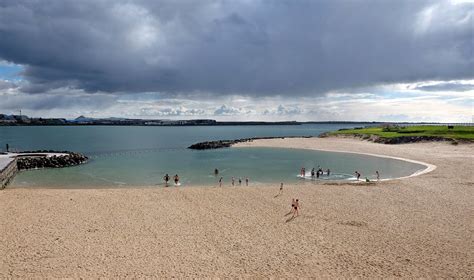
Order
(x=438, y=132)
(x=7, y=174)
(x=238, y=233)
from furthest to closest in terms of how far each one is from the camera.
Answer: (x=438, y=132)
(x=7, y=174)
(x=238, y=233)

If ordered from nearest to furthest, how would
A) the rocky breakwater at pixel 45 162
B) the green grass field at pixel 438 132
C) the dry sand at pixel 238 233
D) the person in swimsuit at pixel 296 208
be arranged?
the dry sand at pixel 238 233 < the person in swimsuit at pixel 296 208 < the rocky breakwater at pixel 45 162 < the green grass field at pixel 438 132

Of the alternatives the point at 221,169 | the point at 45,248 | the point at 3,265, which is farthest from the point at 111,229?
the point at 221,169

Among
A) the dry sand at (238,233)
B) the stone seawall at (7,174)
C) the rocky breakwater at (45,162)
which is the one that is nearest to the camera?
the dry sand at (238,233)

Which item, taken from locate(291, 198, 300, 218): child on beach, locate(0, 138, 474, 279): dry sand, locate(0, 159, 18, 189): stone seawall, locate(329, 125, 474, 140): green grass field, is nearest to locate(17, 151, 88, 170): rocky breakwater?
locate(0, 159, 18, 189): stone seawall

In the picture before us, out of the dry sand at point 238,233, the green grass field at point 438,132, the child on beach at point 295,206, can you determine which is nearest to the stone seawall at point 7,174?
the dry sand at point 238,233

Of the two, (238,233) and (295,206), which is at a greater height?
(295,206)

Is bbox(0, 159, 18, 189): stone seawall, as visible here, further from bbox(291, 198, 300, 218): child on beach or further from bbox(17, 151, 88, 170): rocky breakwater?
bbox(291, 198, 300, 218): child on beach

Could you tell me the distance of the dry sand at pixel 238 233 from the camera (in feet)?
52.0

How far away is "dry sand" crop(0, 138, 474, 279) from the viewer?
15852 mm

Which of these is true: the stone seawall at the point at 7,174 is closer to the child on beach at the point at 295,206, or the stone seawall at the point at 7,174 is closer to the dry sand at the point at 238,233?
the dry sand at the point at 238,233

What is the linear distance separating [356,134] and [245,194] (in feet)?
262

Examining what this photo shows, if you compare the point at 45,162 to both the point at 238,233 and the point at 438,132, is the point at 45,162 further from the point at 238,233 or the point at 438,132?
the point at 438,132

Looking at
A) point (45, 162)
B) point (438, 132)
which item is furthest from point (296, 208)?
point (438, 132)

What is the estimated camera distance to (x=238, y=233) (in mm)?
20438
